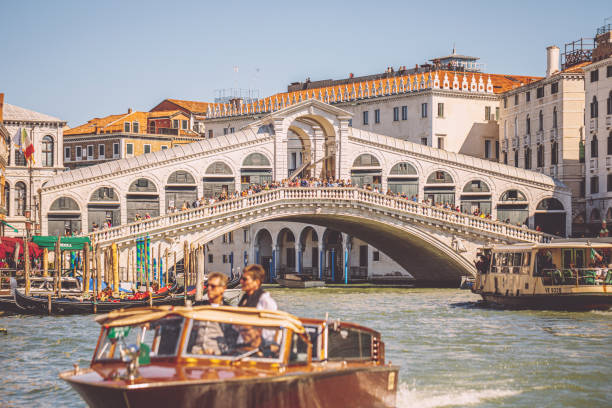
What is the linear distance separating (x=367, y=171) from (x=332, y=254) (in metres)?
13.8

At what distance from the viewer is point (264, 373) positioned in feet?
33.2

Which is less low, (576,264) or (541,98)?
(541,98)

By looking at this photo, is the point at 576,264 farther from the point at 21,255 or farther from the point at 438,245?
the point at 21,255

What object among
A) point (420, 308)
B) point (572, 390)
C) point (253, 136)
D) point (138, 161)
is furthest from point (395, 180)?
point (572, 390)

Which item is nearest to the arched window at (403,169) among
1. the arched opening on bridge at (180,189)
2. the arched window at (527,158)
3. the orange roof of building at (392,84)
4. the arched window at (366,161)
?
the arched window at (366,161)

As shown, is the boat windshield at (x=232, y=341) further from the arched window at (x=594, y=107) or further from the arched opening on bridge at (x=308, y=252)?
the arched opening on bridge at (x=308, y=252)

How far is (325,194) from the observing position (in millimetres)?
38438

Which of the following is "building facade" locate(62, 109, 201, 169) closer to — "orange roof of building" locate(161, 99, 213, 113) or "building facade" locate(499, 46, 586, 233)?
"orange roof of building" locate(161, 99, 213, 113)

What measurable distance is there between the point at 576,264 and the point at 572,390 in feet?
41.9

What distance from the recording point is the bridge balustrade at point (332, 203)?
119ft

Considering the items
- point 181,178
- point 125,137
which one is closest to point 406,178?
point 181,178

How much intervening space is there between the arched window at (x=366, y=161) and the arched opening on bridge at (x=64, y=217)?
1093cm

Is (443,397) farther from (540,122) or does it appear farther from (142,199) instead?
(540,122)

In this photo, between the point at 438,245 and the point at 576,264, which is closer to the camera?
the point at 576,264
